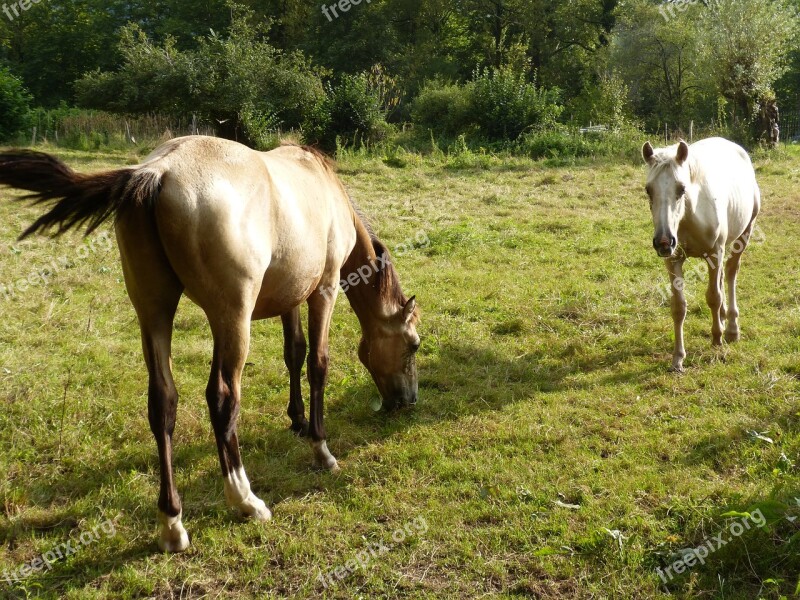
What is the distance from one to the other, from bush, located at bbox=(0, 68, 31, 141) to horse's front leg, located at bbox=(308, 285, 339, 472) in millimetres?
18871

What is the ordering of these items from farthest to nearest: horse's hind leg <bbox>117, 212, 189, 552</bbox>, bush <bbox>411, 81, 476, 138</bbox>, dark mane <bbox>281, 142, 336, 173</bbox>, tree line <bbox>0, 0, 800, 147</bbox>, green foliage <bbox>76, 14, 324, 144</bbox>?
bush <bbox>411, 81, 476, 138</bbox> → green foliage <bbox>76, 14, 324, 144</bbox> → tree line <bbox>0, 0, 800, 147</bbox> → dark mane <bbox>281, 142, 336, 173</bbox> → horse's hind leg <bbox>117, 212, 189, 552</bbox>

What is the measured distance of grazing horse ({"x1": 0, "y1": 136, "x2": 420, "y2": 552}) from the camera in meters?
2.82

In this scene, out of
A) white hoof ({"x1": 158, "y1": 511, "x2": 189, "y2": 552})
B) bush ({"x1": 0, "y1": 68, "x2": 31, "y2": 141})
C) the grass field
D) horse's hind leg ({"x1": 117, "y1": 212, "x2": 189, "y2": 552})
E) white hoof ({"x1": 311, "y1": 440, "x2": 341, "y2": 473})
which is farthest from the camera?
bush ({"x1": 0, "y1": 68, "x2": 31, "y2": 141})

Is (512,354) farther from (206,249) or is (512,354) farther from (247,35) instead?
Answer: (247,35)

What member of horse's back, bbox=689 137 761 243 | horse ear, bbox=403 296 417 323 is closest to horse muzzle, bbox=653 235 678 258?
horse's back, bbox=689 137 761 243

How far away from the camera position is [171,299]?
10.3ft

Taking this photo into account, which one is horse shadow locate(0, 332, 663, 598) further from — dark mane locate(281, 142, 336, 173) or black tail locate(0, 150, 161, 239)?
dark mane locate(281, 142, 336, 173)

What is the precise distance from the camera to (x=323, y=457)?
13.8 ft

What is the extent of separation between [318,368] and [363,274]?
2.77ft

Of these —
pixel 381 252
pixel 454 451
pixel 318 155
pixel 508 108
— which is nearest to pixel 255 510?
pixel 454 451

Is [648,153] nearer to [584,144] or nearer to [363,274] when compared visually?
[363,274]

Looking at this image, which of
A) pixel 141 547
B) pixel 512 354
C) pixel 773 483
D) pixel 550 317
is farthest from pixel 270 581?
pixel 550 317

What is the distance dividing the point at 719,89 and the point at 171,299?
72.5 feet

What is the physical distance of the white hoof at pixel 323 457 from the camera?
419cm
